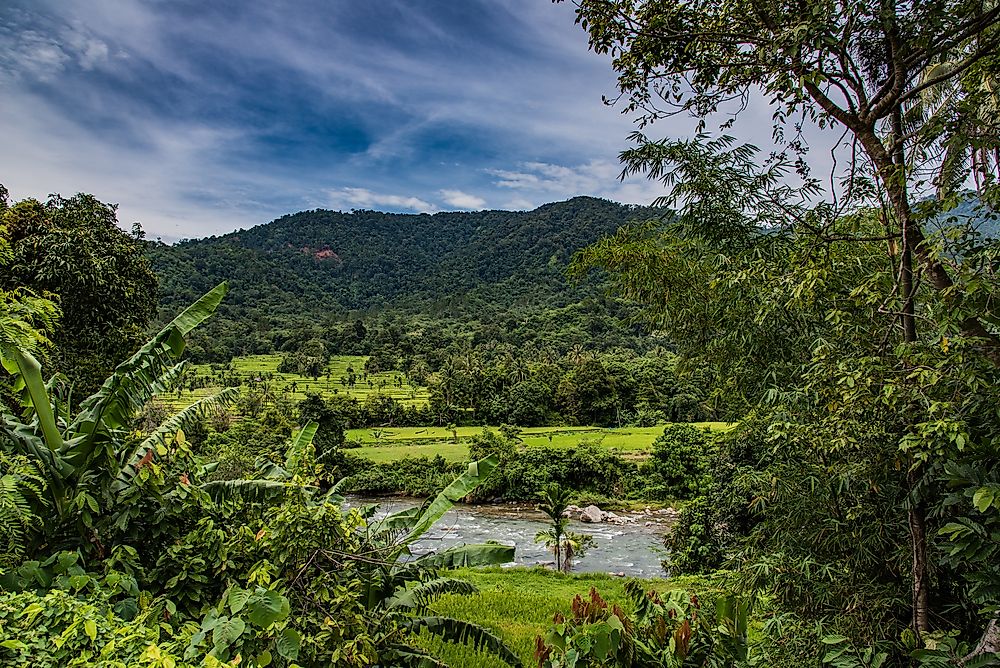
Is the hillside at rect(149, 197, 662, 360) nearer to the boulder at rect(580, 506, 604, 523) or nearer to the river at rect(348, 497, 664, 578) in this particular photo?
the boulder at rect(580, 506, 604, 523)

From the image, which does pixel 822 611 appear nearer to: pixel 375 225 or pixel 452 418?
pixel 452 418

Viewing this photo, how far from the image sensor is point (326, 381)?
45.8 metres

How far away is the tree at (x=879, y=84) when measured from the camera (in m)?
2.17

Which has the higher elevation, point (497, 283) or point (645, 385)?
point (497, 283)

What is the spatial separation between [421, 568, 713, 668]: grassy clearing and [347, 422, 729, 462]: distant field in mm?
16003

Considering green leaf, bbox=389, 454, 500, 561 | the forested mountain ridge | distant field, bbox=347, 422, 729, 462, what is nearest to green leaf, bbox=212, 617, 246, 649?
green leaf, bbox=389, 454, 500, 561

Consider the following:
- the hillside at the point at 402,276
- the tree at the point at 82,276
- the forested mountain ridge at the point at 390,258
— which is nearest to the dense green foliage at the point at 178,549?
the tree at the point at 82,276

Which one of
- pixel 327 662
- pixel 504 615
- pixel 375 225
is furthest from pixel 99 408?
pixel 375 225

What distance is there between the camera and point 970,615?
2.55 m

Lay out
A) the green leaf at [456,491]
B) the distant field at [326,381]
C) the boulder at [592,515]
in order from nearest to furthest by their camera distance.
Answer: the green leaf at [456,491] < the boulder at [592,515] < the distant field at [326,381]

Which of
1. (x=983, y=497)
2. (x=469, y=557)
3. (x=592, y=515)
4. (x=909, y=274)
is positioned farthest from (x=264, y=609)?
(x=592, y=515)

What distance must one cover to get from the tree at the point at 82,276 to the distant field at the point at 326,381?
91.9ft

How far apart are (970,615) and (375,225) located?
120088 millimetres

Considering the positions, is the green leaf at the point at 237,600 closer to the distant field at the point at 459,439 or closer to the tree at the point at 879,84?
the tree at the point at 879,84
